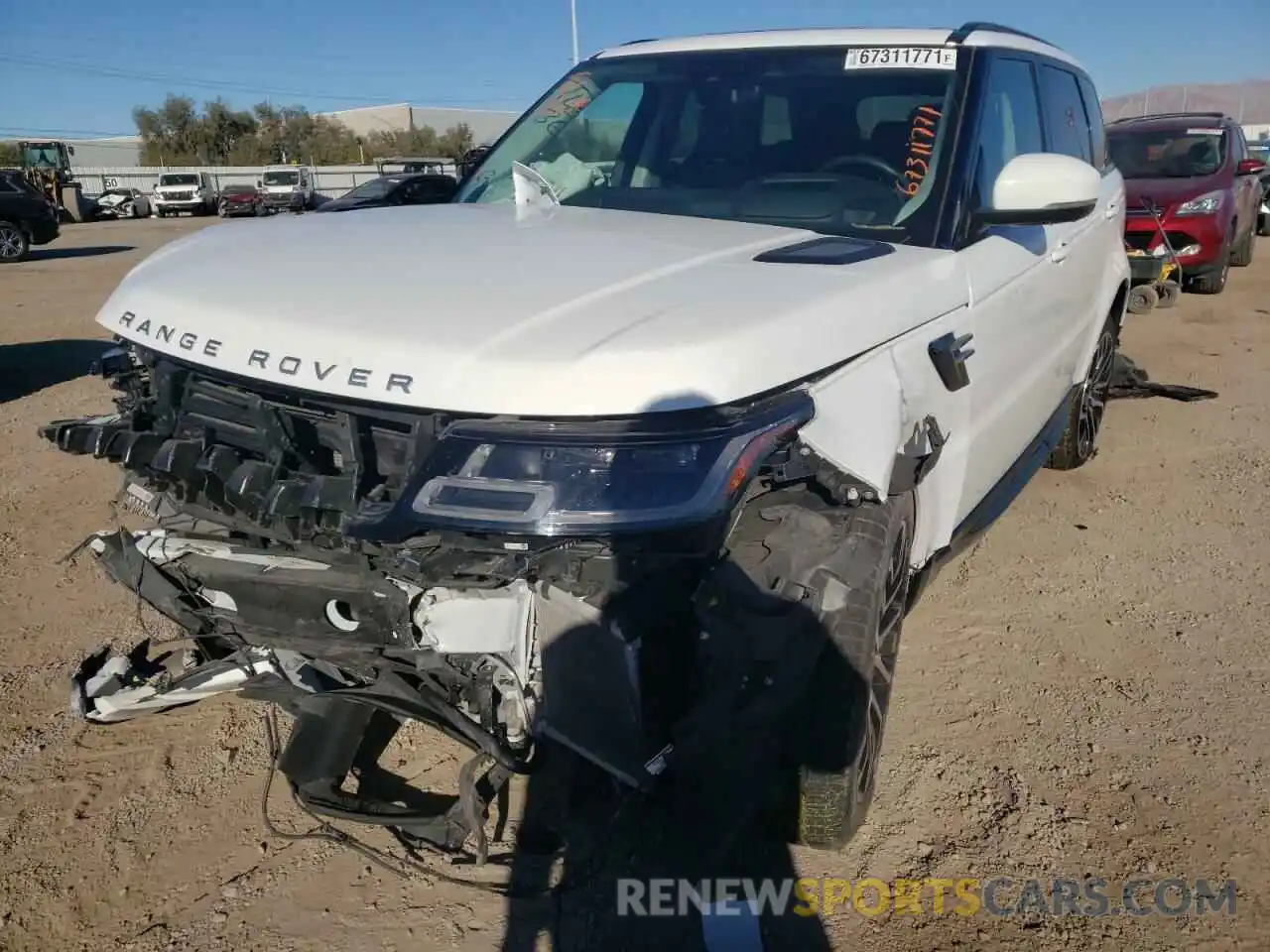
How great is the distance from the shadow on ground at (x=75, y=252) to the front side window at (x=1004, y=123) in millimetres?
21131

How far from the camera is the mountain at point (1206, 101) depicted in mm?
59638

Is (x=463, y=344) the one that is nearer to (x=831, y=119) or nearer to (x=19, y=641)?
(x=831, y=119)

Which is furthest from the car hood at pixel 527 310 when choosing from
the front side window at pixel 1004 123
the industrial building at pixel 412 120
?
the industrial building at pixel 412 120

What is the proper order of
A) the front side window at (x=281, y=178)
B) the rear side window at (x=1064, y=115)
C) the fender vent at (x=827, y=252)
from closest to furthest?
the fender vent at (x=827, y=252)
the rear side window at (x=1064, y=115)
the front side window at (x=281, y=178)

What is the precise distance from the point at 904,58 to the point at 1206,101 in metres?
87.9

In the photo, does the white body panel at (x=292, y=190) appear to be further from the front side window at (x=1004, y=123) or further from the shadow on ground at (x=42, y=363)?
the front side window at (x=1004, y=123)

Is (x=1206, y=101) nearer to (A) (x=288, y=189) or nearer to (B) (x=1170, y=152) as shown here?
(A) (x=288, y=189)

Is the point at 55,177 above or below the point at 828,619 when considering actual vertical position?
above

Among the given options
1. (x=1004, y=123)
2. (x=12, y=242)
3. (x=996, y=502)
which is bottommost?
(x=996, y=502)

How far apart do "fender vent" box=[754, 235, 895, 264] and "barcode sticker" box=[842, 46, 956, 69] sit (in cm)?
82

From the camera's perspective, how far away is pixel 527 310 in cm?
199

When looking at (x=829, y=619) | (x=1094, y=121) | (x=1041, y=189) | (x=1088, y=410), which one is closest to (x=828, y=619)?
(x=829, y=619)

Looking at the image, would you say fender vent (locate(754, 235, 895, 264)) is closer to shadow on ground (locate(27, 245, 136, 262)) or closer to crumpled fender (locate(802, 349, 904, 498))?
crumpled fender (locate(802, 349, 904, 498))

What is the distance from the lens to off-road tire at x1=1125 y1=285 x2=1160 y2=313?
9.91m
